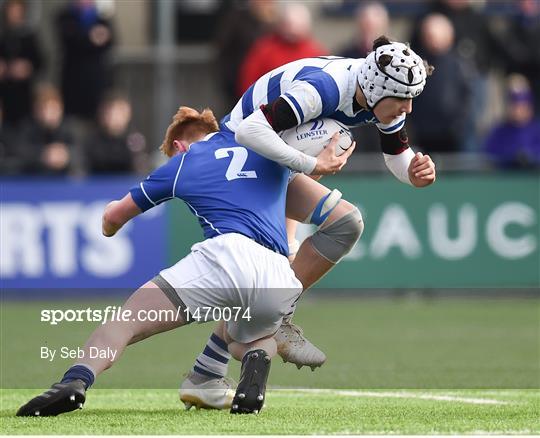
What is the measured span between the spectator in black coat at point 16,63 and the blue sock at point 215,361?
32.4ft

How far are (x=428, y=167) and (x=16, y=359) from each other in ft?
13.6

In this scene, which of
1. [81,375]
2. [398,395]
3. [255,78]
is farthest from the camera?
[255,78]

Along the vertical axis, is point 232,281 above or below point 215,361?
above

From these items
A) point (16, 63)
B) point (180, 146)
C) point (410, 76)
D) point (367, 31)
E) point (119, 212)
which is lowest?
point (16, 63)

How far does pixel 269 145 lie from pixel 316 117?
1.31 feet

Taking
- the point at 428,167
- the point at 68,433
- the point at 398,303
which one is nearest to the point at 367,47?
the point at 398,303

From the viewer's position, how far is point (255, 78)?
16.3 m

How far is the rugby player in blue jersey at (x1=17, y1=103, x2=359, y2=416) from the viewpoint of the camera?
7613 millimetres

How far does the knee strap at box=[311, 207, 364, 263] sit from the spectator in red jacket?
→ 767 cm

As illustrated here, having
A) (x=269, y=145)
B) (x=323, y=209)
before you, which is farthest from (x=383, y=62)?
(x=323, y=209)

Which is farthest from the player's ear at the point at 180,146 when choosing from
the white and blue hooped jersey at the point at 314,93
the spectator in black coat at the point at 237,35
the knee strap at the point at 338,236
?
the spectator in black coat at the point at 237,35

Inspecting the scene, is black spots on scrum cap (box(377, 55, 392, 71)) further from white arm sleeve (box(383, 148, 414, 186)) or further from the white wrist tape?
the white wrist tape

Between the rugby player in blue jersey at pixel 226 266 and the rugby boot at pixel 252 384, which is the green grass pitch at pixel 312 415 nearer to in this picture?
the rugby boot at pixel 252 384

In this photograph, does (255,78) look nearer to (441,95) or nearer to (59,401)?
(441,95)
